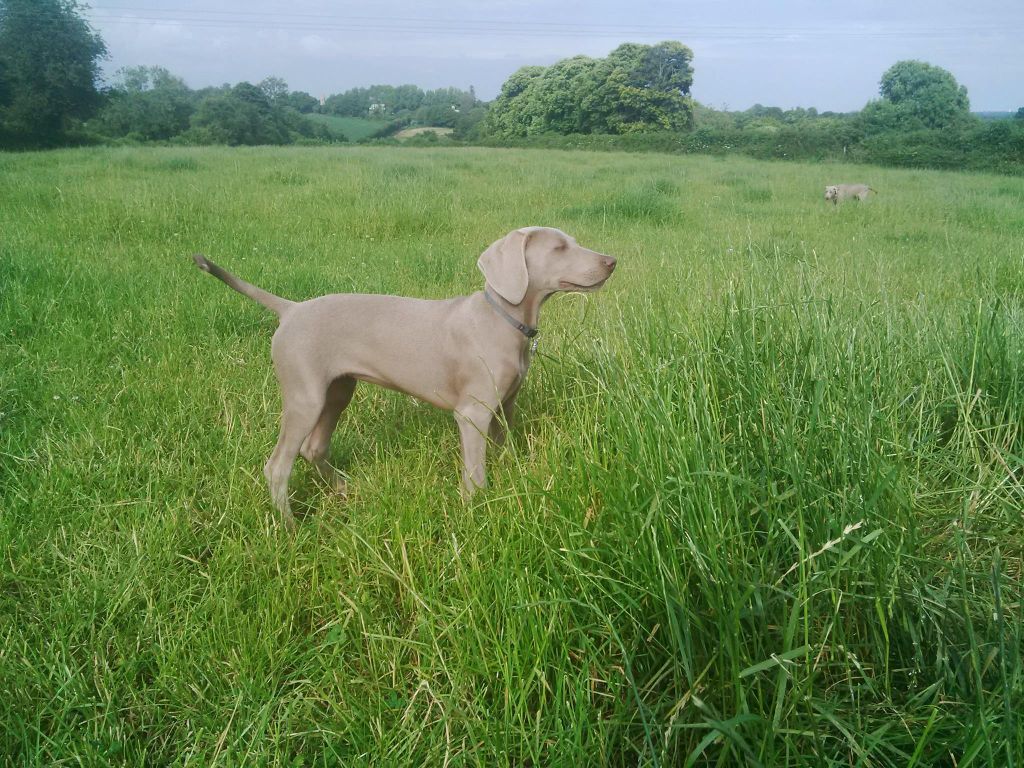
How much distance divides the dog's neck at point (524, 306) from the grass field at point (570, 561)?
412mm

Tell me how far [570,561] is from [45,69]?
43532 millimetres

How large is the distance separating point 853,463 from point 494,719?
1.04m

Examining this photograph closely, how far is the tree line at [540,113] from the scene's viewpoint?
92.2 ft

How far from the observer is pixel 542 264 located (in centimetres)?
279

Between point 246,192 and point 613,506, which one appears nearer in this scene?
point 613,506

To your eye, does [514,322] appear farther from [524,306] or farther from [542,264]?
[542,264]

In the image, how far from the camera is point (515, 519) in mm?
1929

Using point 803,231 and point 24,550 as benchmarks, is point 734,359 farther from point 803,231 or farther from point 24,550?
point 803,231

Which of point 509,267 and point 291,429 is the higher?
point 509,267

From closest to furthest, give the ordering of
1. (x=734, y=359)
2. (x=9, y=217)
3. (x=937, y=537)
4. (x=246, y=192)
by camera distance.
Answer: (x=937, y=537)
(x=734, y=359)
(x=9, y=217)
(x=246, y=192)

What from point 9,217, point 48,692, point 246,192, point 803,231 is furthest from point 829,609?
point 246,192

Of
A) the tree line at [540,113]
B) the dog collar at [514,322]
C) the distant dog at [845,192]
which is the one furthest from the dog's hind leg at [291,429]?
the tree line at [540,113]

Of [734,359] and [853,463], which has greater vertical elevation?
[734,359]

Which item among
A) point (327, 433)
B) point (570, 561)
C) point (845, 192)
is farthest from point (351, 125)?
point (570, 561)
